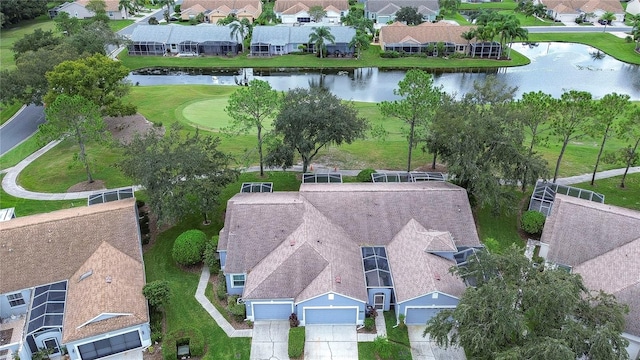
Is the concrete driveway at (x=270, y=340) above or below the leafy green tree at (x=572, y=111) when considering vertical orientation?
below

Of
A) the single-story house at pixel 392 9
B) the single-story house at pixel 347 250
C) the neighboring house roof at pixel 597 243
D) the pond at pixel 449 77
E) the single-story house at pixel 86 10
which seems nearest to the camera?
the neighboring house roof at pixel 597 243

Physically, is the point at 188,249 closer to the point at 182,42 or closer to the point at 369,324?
the point at 369,324

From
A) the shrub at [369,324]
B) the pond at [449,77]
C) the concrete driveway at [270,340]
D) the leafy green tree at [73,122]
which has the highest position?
the leafy green tree at [73,122]

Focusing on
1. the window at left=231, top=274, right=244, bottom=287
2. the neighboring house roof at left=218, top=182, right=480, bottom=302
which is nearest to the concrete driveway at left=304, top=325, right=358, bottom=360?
the neighboring house roof at left=218, top=182, right=480, bottom=302

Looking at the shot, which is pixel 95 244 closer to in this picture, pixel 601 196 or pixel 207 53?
pixel 601 196

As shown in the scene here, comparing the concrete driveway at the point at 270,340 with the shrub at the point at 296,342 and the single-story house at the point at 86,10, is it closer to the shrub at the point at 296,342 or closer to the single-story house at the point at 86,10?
the shrub at the point at 296,342

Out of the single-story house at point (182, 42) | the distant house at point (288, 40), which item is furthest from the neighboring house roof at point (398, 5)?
the single-story house at point (182, 42)

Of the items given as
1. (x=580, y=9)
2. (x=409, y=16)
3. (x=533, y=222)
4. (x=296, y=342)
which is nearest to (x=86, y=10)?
(x=409, y=16)
